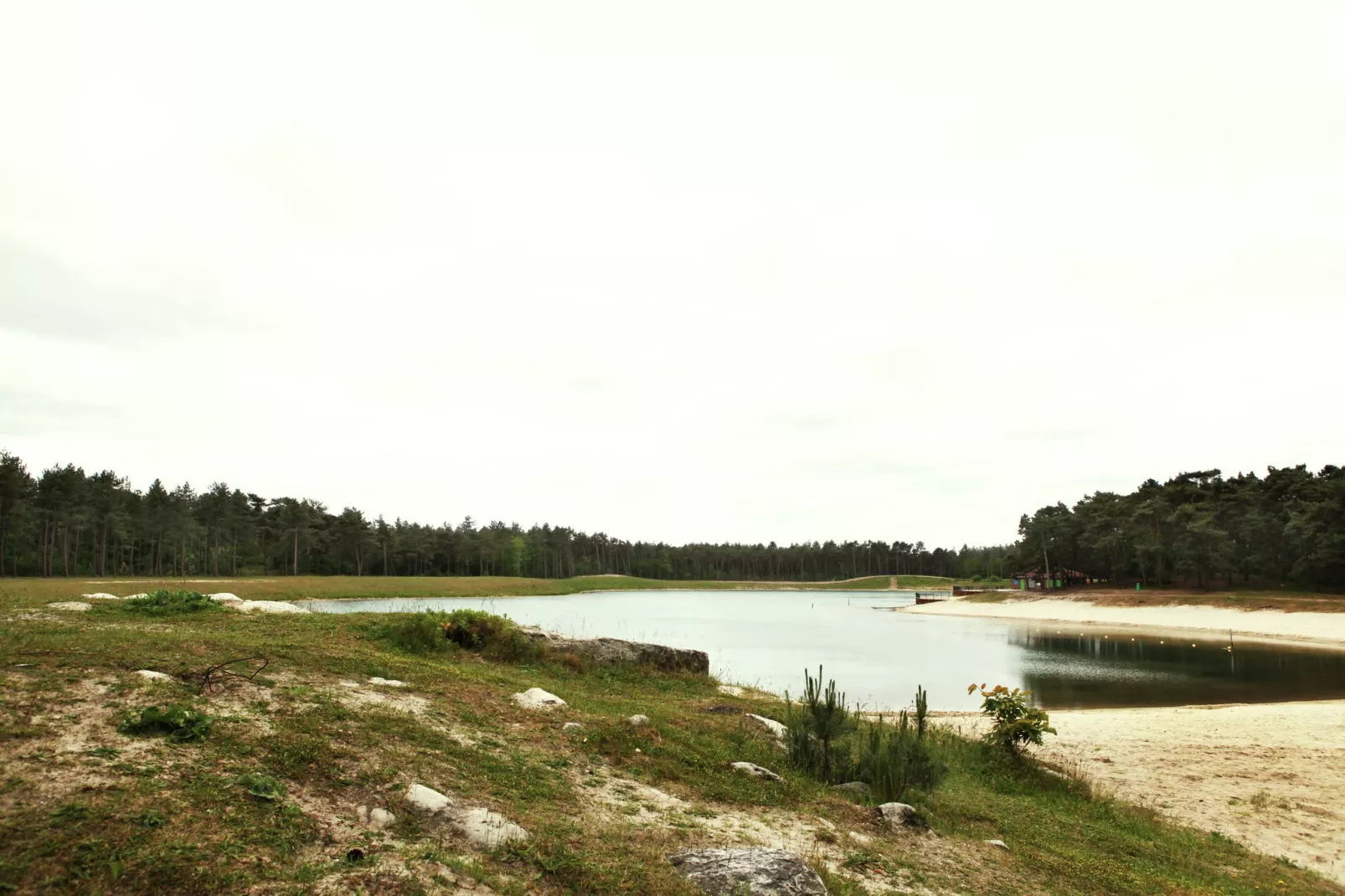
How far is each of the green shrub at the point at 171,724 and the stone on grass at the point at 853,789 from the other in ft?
26.7

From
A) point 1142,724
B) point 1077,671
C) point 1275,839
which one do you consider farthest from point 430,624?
point 1077,671

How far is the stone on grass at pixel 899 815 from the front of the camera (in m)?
8.90

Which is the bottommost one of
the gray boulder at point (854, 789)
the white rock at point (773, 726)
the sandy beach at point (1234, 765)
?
the sandy beach at point (1234, 765)

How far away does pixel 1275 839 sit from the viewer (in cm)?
1152

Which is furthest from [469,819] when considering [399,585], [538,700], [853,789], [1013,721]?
[399,585]

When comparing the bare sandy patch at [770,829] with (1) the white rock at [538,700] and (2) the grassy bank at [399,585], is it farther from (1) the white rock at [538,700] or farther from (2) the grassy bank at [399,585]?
(2) the grassy bank at [399,585]

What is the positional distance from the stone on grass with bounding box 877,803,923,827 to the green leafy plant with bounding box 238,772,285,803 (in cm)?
702

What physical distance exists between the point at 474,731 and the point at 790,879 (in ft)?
16.1

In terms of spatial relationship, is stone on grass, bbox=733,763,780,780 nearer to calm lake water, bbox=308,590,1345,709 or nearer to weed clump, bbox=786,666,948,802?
weed clump, bbox=786,666,948,802

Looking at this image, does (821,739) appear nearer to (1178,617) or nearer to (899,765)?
(899,765)

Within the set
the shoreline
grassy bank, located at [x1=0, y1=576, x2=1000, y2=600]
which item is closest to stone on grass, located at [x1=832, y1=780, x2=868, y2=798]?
grassy bank, located at [x1=0, y1=576, x2=1000, y2=600]

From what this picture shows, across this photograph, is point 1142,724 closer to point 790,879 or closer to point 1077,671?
point 1077,671

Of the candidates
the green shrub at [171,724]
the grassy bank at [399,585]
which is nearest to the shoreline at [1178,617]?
the grassy bank at [399,585]

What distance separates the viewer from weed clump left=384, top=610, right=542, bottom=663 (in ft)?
52.7
